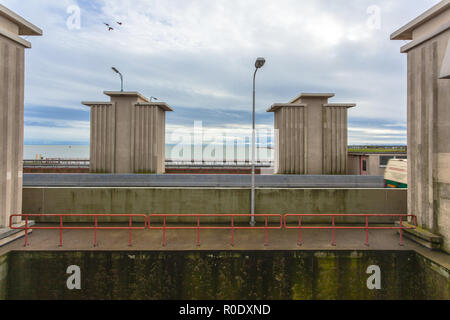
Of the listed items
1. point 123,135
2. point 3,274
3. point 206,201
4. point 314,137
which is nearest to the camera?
point 3,274

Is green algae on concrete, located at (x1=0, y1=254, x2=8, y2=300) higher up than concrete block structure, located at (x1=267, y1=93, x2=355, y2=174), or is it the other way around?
concrete block structure, located at (x1=267, y1=93, x2=355, y2=174)

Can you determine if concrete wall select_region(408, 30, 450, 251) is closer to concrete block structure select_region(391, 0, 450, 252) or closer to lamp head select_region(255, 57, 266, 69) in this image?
concrete block structure select_region(391, 0, 450, 252)

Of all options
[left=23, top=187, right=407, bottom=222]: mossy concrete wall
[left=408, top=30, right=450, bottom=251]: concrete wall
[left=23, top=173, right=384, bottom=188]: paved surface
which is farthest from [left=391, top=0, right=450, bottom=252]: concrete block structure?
[left=23, top=173, right=384, bottom=188]: paved surface

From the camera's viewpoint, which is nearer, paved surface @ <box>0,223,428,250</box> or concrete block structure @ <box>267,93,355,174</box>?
paved surface @ <box>0,223,428,250</box>

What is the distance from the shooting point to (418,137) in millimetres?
7617

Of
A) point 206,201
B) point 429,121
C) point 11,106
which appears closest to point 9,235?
point 11,106

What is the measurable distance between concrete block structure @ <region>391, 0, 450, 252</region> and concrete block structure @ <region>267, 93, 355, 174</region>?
8.31 meters

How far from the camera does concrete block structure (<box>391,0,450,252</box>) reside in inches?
270

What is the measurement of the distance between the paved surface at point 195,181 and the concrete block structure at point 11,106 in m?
5.41

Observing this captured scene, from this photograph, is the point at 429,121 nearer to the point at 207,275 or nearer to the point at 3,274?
the point at 207,275

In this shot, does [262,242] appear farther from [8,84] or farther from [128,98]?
[128,98]

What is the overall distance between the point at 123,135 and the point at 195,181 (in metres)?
7.22

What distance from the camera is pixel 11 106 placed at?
7.68 meters

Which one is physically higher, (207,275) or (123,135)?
(123,135)
